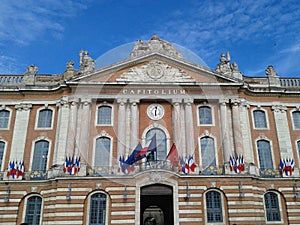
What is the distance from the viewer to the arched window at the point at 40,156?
81.7ft

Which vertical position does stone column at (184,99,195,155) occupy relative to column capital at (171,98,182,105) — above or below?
below

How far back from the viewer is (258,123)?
89.5 ft

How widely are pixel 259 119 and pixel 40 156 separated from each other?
1822 cm

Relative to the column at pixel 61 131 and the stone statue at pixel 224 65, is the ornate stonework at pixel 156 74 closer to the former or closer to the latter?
the stone statue at pixel 224 65

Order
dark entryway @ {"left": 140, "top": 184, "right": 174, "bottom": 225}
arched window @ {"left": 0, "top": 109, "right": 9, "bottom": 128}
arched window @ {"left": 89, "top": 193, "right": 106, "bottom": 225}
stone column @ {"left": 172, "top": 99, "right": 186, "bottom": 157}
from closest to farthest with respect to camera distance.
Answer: arched window @ {"left": 89, "top": 193, "right": 106, "bottom": 225} → dark entryway @ {"left": 140, "top": 184, "right": 174, "bottom": 225} → stone column @ {"left": 172, "top": 99, "right": 186, "bottom": 157} → arched window @ {"left": 0, "top": 109, "right": 9, "bottom": 128}

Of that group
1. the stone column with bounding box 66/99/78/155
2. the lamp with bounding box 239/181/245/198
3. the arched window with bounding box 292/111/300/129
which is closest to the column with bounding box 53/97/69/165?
the stone column with bounding box 66/99/78/155

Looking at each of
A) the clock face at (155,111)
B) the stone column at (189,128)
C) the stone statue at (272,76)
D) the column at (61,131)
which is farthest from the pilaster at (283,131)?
the column at (61,131)

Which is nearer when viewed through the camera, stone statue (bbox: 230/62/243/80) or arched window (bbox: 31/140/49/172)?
arched window (bbox: 31/140/49/172)

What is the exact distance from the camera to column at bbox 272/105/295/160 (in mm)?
26203

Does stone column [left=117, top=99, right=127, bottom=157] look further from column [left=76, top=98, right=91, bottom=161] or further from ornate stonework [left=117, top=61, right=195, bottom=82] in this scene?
column [left=76, top=98, right=91, bottom=161]

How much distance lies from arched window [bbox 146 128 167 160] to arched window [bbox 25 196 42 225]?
9.17 meters

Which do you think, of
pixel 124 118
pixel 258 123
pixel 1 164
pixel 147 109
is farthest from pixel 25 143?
pixel 258 123

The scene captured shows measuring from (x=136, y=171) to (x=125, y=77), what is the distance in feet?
25.7

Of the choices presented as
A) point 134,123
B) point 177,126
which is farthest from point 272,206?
point 134,123
